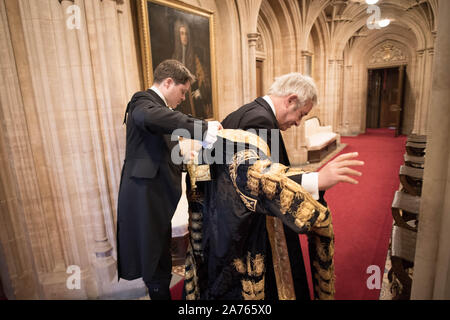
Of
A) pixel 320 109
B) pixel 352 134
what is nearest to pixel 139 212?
pixel 320 109

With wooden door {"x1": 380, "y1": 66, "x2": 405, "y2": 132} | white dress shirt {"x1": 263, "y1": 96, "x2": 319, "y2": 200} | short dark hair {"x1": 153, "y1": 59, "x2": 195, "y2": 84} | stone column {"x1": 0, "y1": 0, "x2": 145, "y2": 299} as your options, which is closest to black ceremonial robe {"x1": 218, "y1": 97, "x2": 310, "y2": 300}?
white dress shirt {"x1": 263, "y1": 96, "x2": 319, "y2": 200}

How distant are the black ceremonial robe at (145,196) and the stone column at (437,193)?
1.51 meters

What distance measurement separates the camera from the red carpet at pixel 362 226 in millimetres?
2713

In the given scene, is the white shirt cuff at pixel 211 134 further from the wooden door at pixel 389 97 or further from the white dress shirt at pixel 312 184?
the wooden door at pixel 389 97

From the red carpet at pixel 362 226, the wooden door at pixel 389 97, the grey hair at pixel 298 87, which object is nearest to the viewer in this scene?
the grey hair at pixel 298 87

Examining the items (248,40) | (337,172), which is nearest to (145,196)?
(337,172)

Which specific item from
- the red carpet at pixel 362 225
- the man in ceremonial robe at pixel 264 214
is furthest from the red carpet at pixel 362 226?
the man in ceremonial robe at pixel 264 214

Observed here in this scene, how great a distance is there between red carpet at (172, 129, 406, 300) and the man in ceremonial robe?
3.87 feet

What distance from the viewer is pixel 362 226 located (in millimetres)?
3900

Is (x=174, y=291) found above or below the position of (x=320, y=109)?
below

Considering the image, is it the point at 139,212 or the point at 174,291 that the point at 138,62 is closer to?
the point at 139,212

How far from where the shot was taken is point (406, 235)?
2.12m

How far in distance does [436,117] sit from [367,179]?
5602mm

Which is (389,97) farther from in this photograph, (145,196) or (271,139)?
(145,196)
